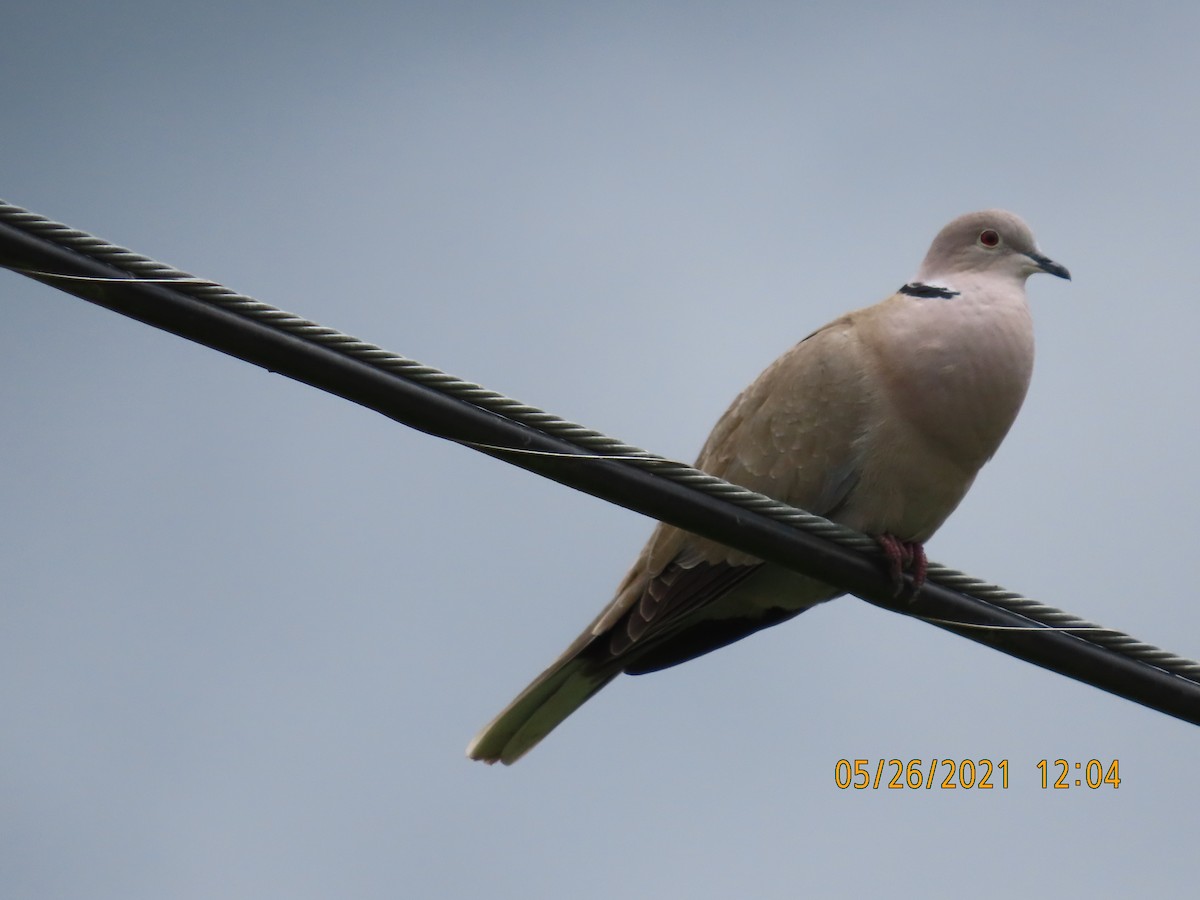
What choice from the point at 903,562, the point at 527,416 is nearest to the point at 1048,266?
the point at 903,562

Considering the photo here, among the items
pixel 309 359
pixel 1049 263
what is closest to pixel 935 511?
pixel 1049 263

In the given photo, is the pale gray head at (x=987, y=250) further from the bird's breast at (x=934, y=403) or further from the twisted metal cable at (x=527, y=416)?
the twisted metal cable at (x=527, y=416)

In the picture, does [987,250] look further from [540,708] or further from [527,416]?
[527,416]

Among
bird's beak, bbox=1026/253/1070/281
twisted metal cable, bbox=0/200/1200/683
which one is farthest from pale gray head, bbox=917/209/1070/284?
twisted metal cable, bbox=0/200/1200/683

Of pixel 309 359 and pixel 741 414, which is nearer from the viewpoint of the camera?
pixel 309 359

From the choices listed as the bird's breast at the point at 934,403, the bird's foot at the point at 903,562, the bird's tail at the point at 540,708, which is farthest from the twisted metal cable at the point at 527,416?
the bird's tail at the point at 540,708

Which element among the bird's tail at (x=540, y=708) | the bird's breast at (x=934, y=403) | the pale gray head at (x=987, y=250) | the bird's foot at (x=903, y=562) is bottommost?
the bird's tail at (x=540, y=708)

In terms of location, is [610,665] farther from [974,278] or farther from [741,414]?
[974,278]
